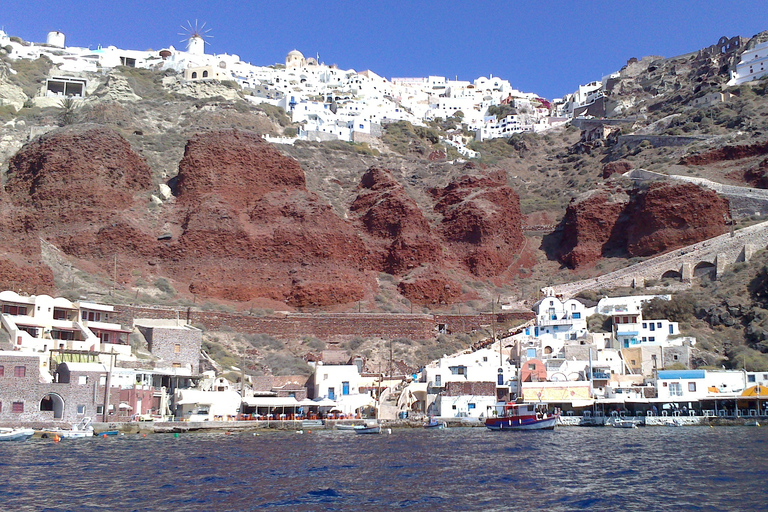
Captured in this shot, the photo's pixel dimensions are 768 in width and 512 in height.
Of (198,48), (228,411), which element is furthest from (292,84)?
A: (228,411)

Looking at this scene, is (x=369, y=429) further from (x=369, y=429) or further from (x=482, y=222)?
(x=482, y=222)

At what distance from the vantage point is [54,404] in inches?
Result: 1716

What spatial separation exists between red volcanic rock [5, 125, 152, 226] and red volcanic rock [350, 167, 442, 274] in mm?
18924

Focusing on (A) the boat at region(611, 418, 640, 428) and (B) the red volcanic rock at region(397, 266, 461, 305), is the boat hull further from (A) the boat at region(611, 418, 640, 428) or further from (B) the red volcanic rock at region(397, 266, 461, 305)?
(B) the red volcanic rock at region(397, 266, 461, 305)

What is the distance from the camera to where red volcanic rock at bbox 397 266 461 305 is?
2746 inches

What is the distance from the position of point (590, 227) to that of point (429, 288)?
58.0 ft

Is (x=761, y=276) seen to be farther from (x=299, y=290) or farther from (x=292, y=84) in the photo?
(x=292, y=84)

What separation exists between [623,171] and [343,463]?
203 feet

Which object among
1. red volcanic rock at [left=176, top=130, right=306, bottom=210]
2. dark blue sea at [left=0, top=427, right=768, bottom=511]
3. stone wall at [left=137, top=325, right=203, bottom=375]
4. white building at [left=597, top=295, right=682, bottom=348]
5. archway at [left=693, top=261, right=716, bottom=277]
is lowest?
dark blue sea at [left=0, top=427, right=768, bottom=511]

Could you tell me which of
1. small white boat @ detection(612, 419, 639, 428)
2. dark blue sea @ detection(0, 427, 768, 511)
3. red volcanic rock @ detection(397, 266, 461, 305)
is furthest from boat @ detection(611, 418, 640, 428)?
red volcanic rock @ detection(397, 266, 461, 305)

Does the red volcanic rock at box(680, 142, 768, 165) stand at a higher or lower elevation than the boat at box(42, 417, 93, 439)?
higher

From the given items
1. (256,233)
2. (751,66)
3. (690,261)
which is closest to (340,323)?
(256,233)

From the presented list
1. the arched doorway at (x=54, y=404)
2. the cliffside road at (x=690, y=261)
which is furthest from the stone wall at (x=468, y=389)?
the arched doorway at (x=54, y=404)

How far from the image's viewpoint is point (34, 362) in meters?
42.6
